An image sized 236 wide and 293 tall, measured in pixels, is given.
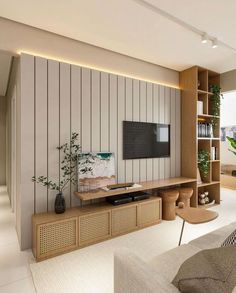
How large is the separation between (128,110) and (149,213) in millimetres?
1632

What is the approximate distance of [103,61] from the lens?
2877mm

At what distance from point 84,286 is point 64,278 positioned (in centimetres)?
23

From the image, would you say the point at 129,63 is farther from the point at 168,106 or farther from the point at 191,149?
the point at 191,149

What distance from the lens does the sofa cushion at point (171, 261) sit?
47.4 inches

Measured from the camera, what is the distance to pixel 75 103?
2.60 meters

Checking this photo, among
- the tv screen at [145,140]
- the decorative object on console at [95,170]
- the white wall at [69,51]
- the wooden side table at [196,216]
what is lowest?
the wooden side table at [196,216]

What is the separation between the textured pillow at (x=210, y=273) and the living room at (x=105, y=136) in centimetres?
28

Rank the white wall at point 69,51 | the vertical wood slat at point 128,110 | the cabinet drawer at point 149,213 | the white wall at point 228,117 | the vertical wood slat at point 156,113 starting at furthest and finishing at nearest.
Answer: the white wall at point 228,117, the vertical wood slat at point 156,113, the vertical wood slat at point 128,110, the cabinet drawer at point 149,213, the white wall at point 69,51

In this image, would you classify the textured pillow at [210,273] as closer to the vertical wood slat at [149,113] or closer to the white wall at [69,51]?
the vertical wood slat at [149,113]

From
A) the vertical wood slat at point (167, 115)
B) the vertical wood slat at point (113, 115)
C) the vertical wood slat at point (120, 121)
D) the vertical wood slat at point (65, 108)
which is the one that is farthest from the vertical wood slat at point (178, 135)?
the vertical wood slat at point (65, 108)

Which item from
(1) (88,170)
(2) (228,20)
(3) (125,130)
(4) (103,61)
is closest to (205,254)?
(1) (88,170)

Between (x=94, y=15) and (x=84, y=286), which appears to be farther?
(x=94, y=15)

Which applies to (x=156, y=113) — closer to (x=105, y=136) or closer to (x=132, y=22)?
(x=105, y=136)

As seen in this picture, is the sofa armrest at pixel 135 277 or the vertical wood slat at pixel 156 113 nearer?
the sofa armrest at pixel 135 277
